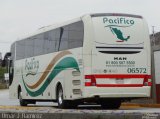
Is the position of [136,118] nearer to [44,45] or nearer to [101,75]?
[101,75]

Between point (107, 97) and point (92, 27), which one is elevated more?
point (92, 27)

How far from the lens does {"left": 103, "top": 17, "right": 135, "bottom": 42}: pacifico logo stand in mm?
19906

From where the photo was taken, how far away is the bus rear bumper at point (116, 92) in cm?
1977

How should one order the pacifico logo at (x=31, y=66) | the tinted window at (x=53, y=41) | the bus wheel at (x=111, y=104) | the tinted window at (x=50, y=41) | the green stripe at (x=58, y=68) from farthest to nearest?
the pacifico logo at (x=31, y=66)
the tinted window at (x=50, y=41)
the bus wheel at (x=111, y=104)
the green stripe at (x=58, y=68)
the tinted window at (x=53, y=41)

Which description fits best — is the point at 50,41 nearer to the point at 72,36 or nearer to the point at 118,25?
the point at 72,36

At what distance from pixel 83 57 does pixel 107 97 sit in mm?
1698

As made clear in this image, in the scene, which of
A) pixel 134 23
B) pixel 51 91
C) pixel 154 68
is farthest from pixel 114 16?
pixel 154 68

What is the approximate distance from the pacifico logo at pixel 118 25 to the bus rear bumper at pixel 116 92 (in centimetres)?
181

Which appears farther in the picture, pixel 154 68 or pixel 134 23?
pixel 154 68

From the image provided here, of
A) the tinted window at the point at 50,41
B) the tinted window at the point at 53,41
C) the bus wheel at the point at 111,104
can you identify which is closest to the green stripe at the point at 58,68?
the tinted window at the point at 53,41

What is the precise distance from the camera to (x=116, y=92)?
65.8ft

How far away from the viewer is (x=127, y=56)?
66.5 feet

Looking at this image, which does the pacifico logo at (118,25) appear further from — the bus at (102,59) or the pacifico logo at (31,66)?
the pacifico logo at (31,66)

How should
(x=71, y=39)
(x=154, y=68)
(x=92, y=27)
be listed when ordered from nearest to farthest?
(x=92, y=27)
(x=71, y=39)
(x=154, y=68)
